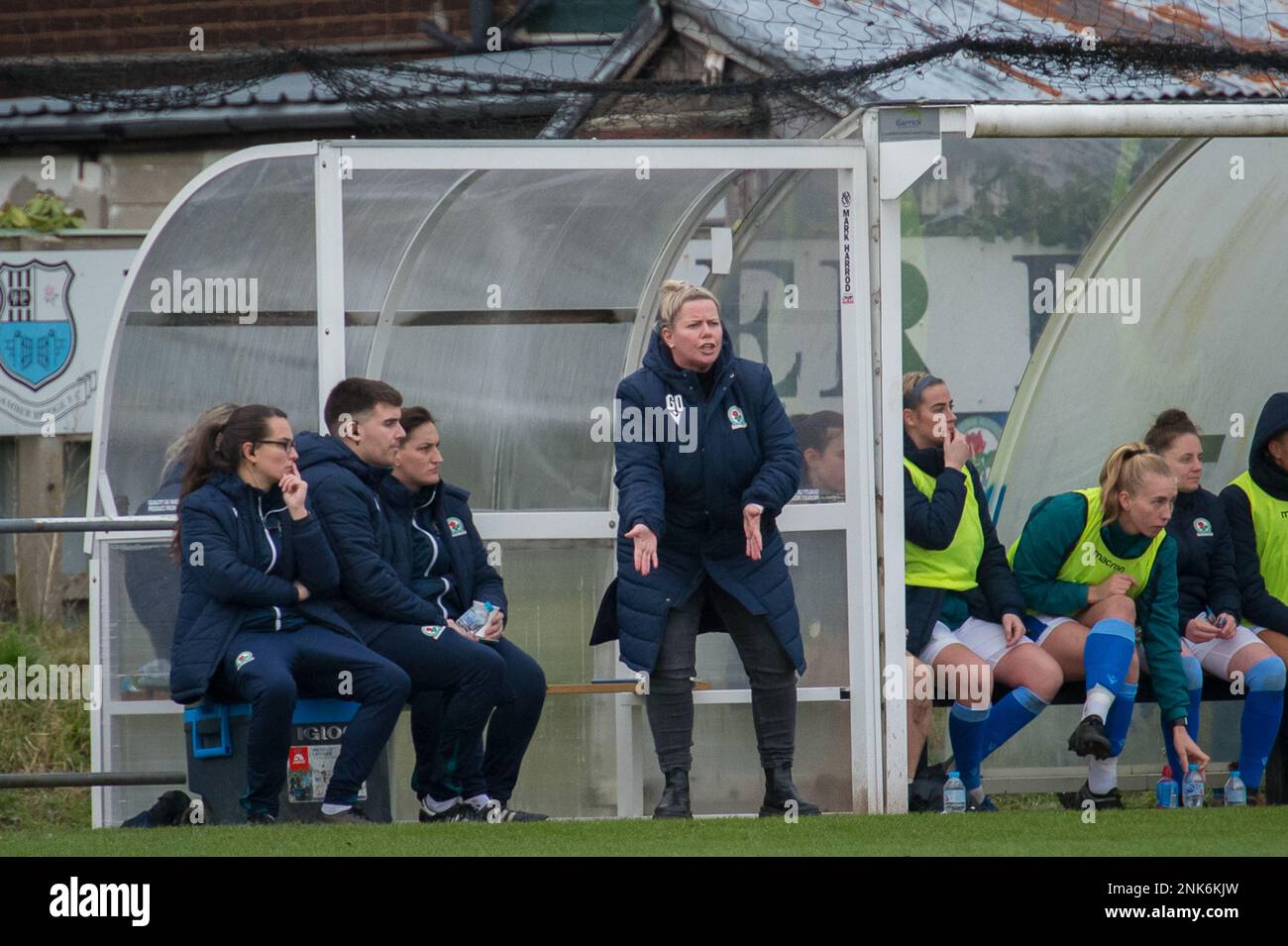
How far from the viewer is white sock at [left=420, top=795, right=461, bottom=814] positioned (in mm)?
7492

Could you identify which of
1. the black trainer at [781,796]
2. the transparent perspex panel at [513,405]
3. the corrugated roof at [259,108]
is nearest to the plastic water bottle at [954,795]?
the black trainer at [781,796]

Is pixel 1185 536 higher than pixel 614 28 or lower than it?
lower

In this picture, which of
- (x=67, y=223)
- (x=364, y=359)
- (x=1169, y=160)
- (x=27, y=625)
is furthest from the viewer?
(x=67, y=223)

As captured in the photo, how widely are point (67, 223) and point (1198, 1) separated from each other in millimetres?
6626

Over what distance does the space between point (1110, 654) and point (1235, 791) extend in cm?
79

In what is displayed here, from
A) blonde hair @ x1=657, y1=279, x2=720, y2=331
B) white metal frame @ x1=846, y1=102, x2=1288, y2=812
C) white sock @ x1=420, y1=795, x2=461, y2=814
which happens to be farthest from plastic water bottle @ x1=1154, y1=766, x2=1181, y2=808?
white sock @ x1=420, y1=795, x2=461, y2=814

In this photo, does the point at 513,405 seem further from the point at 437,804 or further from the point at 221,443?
the point at 437,804

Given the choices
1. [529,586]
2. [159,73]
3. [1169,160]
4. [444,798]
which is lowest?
[444,798]

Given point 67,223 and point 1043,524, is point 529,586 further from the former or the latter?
point 67,223

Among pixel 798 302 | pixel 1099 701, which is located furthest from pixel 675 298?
pixel 1099 701

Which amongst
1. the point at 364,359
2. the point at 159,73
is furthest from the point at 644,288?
the point at 159,73

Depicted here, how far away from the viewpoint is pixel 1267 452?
27.7 feet

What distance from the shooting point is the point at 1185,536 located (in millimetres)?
8188

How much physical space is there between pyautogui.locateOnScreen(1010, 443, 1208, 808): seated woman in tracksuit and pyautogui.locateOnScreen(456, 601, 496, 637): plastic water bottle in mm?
1959
